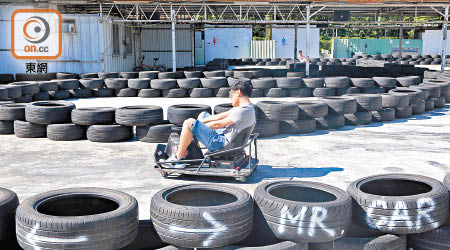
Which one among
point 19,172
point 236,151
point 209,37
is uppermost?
point 209,37

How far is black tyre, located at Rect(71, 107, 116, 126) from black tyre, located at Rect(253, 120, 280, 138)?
2391mm

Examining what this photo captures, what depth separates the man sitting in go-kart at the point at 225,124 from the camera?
17.0ft

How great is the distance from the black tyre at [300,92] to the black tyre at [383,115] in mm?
4363

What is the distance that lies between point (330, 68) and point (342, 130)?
11.8 meters

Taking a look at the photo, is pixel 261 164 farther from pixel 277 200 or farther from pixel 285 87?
pixel 285 87

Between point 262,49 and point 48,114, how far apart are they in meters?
28.6

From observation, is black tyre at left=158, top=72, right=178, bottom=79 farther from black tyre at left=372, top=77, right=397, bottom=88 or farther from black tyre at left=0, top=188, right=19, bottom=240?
black tyre at left=0, top=188, right=19, bottom=240

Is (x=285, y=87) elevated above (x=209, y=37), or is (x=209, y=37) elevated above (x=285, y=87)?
(x=209, y=37)

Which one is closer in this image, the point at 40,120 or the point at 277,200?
the point at 277,200

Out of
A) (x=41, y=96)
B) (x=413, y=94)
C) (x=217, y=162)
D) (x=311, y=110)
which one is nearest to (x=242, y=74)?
(x=41, y=96)

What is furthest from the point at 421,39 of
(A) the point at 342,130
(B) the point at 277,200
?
(B) the point at 277,200

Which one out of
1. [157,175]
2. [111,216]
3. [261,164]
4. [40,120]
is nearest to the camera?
[111,216]

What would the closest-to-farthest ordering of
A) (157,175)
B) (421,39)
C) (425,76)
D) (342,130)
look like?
(157,175), (342,130), (425,76), (421,39)

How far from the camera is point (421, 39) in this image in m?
38.5
